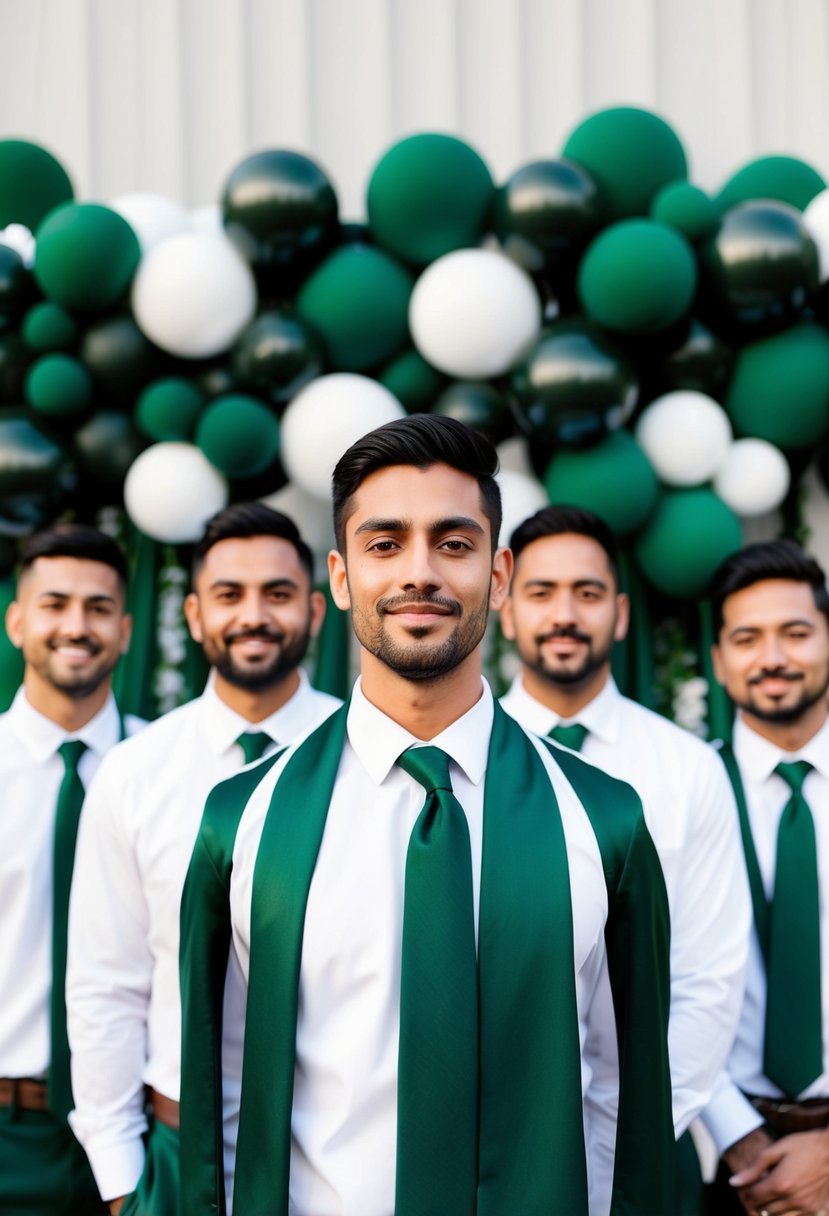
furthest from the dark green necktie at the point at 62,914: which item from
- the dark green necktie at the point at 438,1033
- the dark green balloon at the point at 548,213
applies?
the dark green balloon at the point at 548,213

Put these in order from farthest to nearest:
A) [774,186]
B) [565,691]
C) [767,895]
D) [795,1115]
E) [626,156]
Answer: [774,186]
[626,156]
[565,691]
[767,895]
[795,1115]

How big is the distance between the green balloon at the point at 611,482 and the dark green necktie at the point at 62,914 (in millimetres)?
1415

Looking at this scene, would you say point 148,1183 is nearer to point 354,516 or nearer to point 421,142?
point 354,516

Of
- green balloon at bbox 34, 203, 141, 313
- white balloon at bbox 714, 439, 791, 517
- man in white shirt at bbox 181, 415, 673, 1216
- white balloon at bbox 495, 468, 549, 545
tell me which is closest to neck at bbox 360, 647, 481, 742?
man in white shirt at bbox 181, 415, 673, 1216

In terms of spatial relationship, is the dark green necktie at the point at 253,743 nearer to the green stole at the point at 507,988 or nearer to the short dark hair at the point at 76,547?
the short dark hair at the point at 76,547

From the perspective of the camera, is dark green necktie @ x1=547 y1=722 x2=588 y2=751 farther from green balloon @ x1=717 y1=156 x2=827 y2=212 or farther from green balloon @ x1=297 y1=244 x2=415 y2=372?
green balloon @ x1=717 y1=156 x2=827 y2=212

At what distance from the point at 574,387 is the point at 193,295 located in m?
1.03

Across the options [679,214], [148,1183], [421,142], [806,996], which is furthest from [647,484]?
[148,1183]

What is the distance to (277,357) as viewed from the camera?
→ 288cm

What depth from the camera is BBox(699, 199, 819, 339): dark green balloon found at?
2.86 meters

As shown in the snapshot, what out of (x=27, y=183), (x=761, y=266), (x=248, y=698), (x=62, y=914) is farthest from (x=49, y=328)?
(x=761, y=266)

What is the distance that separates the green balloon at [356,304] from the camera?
2.94m

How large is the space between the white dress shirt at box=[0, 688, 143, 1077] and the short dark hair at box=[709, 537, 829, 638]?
1631 millimetres

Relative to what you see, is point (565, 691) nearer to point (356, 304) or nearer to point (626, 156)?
point (356, 304)
